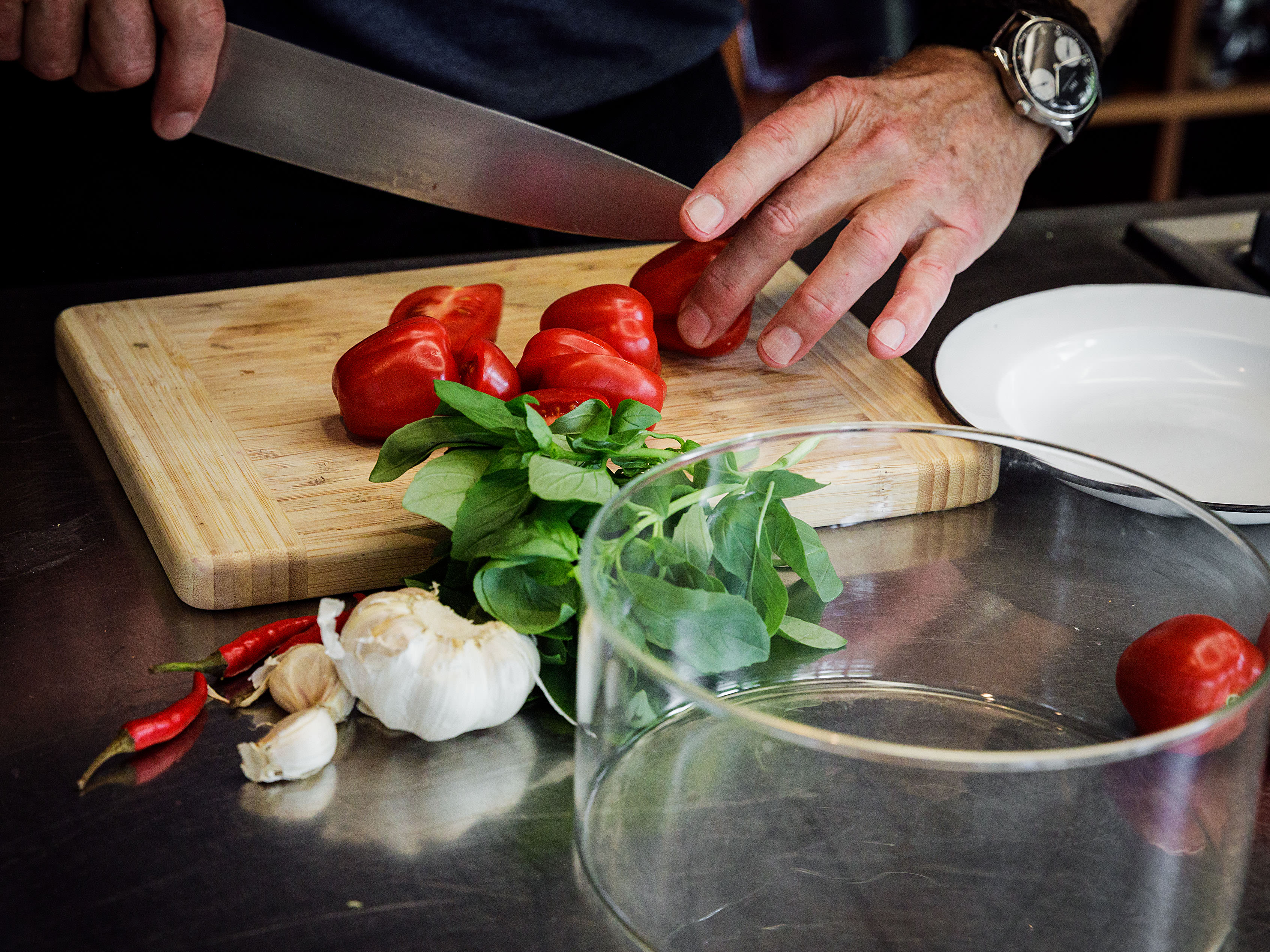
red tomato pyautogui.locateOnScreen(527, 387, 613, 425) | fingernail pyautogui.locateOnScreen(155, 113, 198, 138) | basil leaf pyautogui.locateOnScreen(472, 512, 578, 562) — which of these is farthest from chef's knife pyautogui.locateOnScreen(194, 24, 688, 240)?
basil leaf pyautogui.locateOnScreen(472, 512, 578, 562)

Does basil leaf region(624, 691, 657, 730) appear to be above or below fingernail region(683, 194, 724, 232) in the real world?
below

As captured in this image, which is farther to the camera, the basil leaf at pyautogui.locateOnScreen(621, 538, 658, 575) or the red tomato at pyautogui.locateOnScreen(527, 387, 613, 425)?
the red tomato at pyautogui.locateOnScreen(527, 387, 613, 425)

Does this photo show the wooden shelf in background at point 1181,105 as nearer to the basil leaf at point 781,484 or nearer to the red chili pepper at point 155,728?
the basil leaf at point 781,484

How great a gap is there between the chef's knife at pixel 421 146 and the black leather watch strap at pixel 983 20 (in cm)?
35

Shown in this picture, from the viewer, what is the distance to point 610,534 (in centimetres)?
55

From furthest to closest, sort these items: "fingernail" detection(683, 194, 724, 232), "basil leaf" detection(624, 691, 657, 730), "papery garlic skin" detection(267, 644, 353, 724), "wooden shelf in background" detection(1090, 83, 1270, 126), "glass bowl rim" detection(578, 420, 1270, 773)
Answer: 1. "wooden shelf in background" detection(1090, 83, 1270, 126)
2. "fingernail" detection(683, 194, 724, 232)
3. "papery garlic skin" detection(267, 644, 353, 724)
4. "basil leaf" detection(624, 691, 657, 730)
5. "glass bowl rim" detection(578, 420, 1270, 773)

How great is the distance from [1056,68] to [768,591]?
0.75 metres

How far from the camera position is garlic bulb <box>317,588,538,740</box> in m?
0.57

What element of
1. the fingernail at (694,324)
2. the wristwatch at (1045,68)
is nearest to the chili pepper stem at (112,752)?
the fingernail at (694,324)

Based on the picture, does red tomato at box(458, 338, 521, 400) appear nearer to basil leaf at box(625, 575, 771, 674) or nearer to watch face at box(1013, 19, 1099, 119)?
basil leaf at box(625, 575, 771, 674)

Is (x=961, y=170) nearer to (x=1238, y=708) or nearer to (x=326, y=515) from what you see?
(x=326, y=515)

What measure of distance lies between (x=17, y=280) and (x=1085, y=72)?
44.6 inches

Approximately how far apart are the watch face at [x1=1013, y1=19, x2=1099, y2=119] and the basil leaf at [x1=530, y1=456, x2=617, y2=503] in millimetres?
757

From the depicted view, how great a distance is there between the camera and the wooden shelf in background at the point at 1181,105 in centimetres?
286
